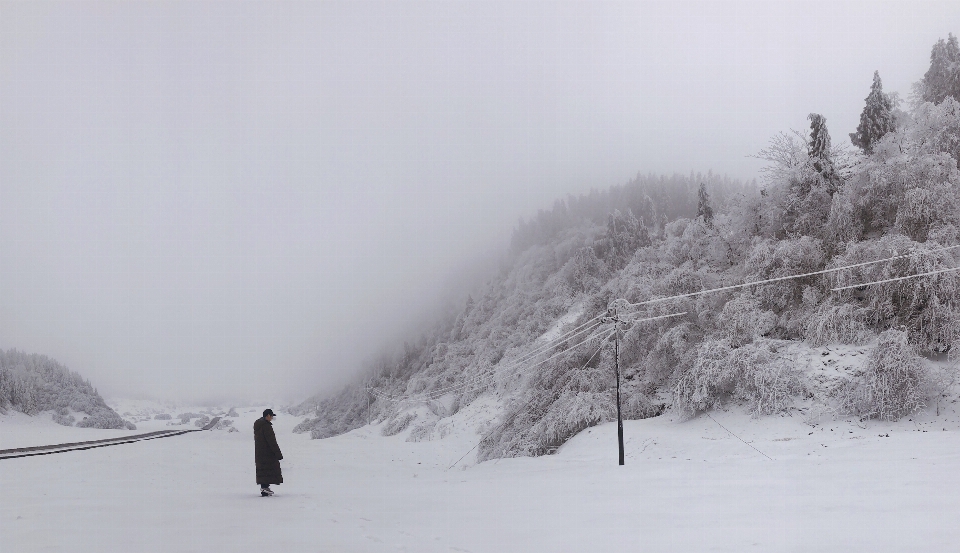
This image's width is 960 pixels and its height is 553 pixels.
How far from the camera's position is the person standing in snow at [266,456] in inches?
441

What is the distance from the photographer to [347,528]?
769 centimetres

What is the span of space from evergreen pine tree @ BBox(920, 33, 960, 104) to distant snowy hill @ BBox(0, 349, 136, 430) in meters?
96.4

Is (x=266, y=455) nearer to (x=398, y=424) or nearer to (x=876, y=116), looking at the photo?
(x=876, y=116)

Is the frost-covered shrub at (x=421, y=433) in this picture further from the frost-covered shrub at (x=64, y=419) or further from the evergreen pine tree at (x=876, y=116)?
the frost-covered shrub at (x=64, y=419)

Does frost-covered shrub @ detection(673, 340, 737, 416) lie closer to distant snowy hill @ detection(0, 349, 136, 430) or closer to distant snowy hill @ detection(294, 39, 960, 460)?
distant snowy hill @ detection(294, 39, 960, 460)

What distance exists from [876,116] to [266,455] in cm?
4655

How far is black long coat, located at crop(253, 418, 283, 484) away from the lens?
11.2 meters

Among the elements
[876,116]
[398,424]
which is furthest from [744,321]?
[398,424]

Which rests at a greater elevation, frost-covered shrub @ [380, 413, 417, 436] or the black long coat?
the black long coat

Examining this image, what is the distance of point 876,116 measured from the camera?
38156mm

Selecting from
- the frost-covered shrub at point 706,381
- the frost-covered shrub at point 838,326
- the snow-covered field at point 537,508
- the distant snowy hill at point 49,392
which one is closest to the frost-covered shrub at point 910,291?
the frost-covered shrub at point 838,326

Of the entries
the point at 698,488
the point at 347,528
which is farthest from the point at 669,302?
the point at 347,528

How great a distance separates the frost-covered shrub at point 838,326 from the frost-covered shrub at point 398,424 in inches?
1923

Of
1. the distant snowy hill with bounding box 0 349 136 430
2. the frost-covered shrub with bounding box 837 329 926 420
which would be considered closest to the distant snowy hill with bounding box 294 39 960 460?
the frost-covered shrub with bounding box 837 329 926 420
